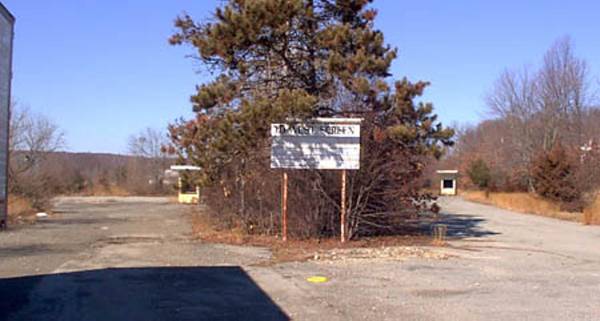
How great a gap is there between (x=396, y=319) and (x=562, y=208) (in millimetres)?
35150

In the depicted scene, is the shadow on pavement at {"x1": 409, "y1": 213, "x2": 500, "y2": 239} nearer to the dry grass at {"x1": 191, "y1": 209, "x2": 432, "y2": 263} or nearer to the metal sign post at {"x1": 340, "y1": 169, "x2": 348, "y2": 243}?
the dry grass at {"x1": 191, "y1": 209, "x2": 432, "y2": 263}

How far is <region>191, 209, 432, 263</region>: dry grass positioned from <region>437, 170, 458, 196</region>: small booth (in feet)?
192

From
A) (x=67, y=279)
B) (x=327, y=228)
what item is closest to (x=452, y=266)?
(x=327, y=228)

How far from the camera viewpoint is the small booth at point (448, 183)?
7844cm

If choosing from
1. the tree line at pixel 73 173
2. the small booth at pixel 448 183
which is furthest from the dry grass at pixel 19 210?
the small booth at pixel 448 183

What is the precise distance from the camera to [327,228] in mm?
19859

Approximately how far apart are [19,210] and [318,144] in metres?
17.3

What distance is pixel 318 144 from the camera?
1883cm

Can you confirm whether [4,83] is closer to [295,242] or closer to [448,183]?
[295,242]

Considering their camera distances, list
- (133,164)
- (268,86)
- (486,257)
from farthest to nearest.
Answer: (133,164)
(268,86)
(486,257)

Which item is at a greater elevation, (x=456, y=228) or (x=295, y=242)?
(x=456, y=228)

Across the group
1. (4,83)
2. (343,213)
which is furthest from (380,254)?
(4,83)

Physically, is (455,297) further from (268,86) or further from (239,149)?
(268,86)

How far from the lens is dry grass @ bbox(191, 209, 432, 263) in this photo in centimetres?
1688
